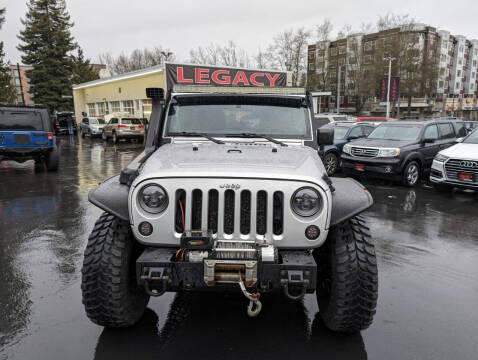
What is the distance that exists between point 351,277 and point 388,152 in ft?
25.4

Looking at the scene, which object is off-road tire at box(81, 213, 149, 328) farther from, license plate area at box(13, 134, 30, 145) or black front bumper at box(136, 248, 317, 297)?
license plate area at box(13, 134, 30, 145)

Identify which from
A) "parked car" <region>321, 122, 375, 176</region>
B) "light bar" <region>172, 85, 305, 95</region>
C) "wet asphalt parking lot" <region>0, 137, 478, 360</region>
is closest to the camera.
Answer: "wet asphalt parking lot" <region>0, 137, 478, 360</region>

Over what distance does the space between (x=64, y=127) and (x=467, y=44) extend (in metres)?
79.3

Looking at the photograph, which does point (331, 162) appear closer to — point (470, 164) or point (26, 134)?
point (470, 164)

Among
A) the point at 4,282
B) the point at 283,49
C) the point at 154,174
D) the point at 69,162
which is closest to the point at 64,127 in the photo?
the point at 69,162

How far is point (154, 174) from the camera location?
258cm

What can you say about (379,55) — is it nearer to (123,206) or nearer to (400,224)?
(400,224)

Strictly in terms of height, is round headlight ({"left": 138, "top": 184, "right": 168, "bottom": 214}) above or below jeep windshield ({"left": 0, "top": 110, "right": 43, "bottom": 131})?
below

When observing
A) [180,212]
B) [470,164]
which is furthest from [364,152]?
[180,212]

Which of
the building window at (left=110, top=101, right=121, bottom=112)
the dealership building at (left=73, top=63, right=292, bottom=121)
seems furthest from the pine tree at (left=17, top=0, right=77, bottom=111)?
the building window at (left=110, top=101, right=121, bottom=112)

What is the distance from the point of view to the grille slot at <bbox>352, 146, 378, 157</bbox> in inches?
392

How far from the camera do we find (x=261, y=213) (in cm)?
263

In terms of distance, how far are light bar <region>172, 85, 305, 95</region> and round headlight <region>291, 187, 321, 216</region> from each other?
1945 millimetres

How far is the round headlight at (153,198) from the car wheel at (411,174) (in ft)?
27.7
